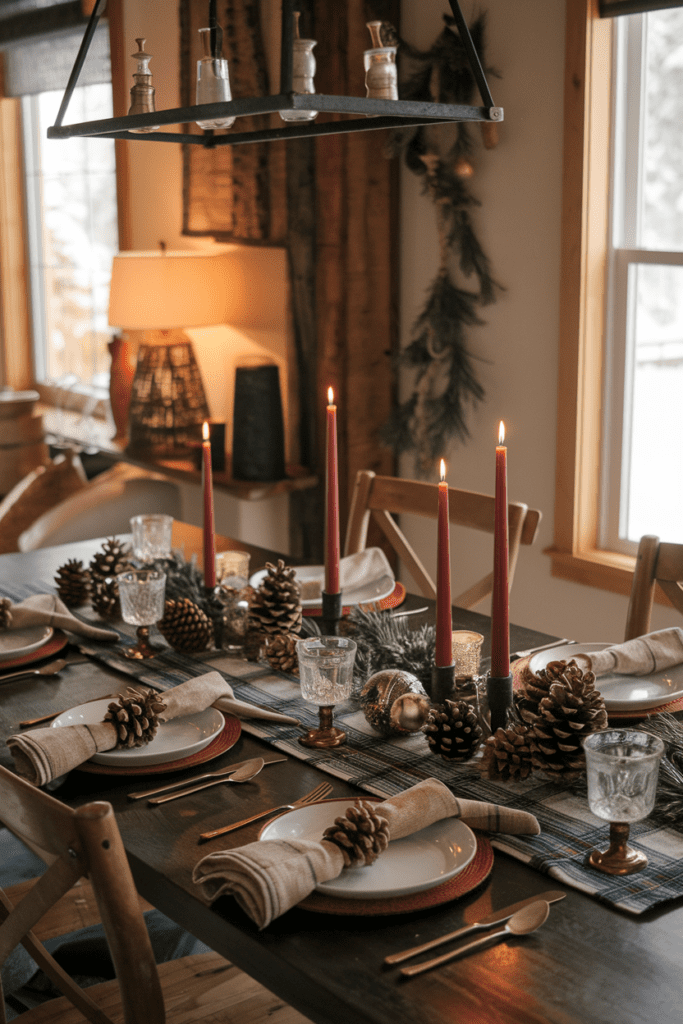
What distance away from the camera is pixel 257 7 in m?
3.21

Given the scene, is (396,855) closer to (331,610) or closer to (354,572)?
(331,610)

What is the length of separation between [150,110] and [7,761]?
852 millimetres

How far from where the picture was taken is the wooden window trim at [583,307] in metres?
2.51

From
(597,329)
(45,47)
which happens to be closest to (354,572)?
(597,329)

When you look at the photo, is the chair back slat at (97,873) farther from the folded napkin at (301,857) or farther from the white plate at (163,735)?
the white plate at (163,735)

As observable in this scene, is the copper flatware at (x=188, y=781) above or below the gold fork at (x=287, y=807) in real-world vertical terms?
below

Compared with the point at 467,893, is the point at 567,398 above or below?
above

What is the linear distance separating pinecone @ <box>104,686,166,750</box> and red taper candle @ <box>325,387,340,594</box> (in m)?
0.39

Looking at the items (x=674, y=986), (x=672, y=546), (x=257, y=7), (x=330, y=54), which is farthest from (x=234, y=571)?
(x=257, y=7)

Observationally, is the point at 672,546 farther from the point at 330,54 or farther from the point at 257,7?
the point at 257,7

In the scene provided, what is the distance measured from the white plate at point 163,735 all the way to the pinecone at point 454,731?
0.86 ft

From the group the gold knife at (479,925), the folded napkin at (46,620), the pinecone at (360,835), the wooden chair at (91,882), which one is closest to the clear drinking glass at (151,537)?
the folded napkin at (46,620)

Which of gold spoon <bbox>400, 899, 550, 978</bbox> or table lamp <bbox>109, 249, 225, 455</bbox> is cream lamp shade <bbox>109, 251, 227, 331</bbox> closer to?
table lamp <bbox>109, 249, 225, 455</bbox>

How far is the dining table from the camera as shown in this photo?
0.82 metres
